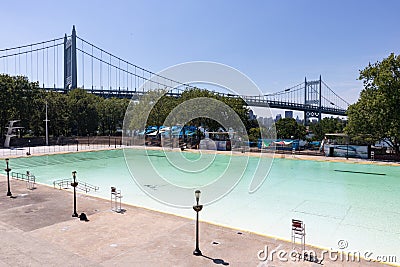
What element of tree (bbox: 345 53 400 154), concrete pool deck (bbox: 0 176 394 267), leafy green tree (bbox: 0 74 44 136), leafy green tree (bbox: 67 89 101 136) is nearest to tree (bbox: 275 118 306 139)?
tree (bbox: 345 53 400 154)

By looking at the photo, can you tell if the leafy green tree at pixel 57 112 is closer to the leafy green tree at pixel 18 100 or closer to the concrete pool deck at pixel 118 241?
the leafy green tree at pixel 18 100

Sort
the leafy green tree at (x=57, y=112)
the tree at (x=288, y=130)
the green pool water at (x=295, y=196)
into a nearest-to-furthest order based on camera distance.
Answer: the green pool water at (x=295, y=196), the leafy green tree at (x=57, y=112), the tree at (x=288, y=130)

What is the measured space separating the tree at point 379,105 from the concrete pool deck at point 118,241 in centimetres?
2385

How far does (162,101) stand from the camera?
4600cm

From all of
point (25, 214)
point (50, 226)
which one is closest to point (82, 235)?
point (50, 226)

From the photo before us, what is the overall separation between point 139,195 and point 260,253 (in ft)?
32.6

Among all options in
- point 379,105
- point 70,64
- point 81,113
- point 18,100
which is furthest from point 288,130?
point 70,64

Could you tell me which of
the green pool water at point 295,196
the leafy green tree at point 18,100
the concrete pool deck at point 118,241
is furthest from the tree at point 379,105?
the leafy green tree at point 18,100

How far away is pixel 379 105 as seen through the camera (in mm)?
27531

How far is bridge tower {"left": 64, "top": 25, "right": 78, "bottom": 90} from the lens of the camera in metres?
86.4

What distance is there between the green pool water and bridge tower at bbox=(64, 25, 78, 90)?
6102cm

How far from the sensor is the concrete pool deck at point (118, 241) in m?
7.68

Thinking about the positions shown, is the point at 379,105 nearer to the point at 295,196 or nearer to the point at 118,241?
the point at 295,196

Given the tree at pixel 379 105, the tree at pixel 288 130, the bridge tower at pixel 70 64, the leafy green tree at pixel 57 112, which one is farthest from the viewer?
the bridge tower at pixel 70 64
